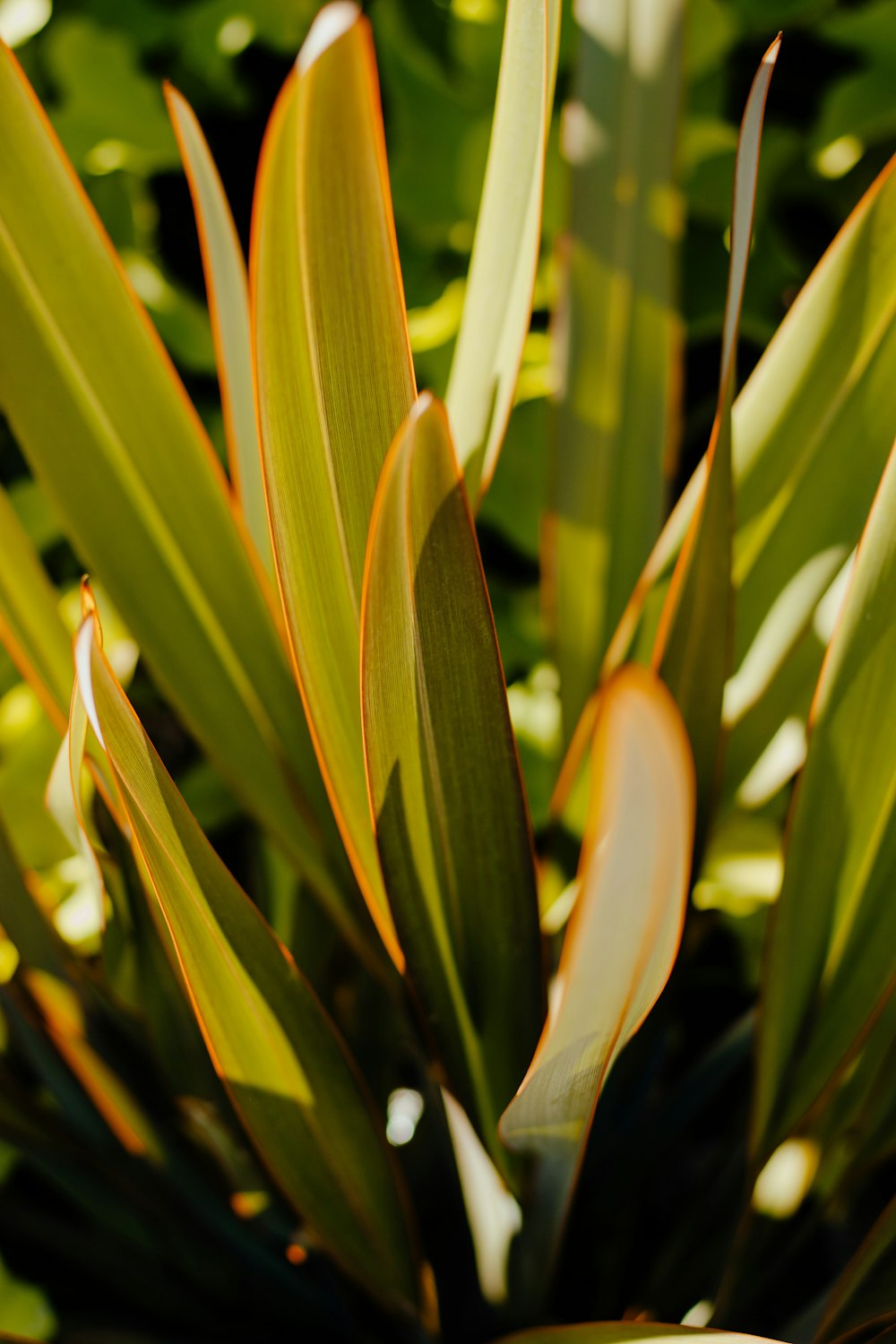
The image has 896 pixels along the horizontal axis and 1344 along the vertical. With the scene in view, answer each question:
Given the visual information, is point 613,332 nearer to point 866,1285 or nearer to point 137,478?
point 137,478

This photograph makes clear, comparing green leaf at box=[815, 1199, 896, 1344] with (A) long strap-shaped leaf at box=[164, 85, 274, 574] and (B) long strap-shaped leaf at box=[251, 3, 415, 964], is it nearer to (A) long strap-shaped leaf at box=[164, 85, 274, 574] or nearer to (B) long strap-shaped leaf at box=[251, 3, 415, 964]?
(B) long strap-shaped leaf at box=[251, 3, 415, 964]

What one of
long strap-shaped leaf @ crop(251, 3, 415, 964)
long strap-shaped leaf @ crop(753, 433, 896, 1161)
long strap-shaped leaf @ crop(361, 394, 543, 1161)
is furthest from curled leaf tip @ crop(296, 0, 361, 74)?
long strap-shaped leaf @ crop(753, 433, 896, 1161)

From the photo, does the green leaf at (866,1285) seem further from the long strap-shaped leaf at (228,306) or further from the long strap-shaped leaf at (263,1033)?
the long strap-shaped leaf at (228,306)

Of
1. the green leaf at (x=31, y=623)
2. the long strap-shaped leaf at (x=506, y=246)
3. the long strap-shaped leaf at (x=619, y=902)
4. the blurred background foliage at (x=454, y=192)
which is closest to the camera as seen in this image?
the long strap-shaped leaf at (x=619, y=902)

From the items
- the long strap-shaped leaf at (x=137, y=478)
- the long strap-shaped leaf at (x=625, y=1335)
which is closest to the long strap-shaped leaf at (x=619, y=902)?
the long strap-shaped leaf at (x=625, y=1335)

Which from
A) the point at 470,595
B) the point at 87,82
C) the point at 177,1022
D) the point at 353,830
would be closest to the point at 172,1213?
the point at 177,1022

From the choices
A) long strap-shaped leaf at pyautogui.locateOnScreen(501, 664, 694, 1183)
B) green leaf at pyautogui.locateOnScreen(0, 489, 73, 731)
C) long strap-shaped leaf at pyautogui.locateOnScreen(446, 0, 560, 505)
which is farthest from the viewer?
green leaf at pyautogui.locateOnScreen(0, 489, 73, 731)

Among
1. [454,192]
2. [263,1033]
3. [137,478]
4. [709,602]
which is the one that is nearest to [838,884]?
[709,602]
